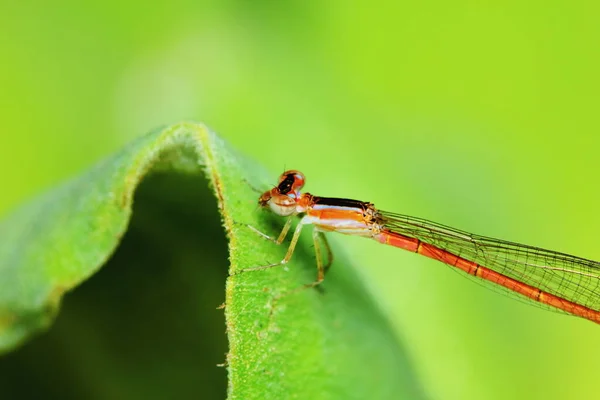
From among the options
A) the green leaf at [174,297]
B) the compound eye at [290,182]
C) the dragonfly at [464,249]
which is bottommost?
the green leaf at [174,297]

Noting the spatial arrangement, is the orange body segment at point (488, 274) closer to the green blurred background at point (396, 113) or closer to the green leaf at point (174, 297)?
the green blurred background at point (396, 113)

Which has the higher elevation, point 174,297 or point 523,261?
point 523,261

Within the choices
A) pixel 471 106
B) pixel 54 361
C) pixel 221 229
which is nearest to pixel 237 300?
pixel 221 229

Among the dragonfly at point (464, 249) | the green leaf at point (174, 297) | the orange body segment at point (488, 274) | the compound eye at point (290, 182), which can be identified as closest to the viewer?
the green leaf at point (174, 297)

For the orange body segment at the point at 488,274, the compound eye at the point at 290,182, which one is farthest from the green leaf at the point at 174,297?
the orange body segment at the point at 488,274

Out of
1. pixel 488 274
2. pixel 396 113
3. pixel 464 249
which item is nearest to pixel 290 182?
pixel 464 249

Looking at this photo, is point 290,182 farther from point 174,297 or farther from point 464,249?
point 464,249
